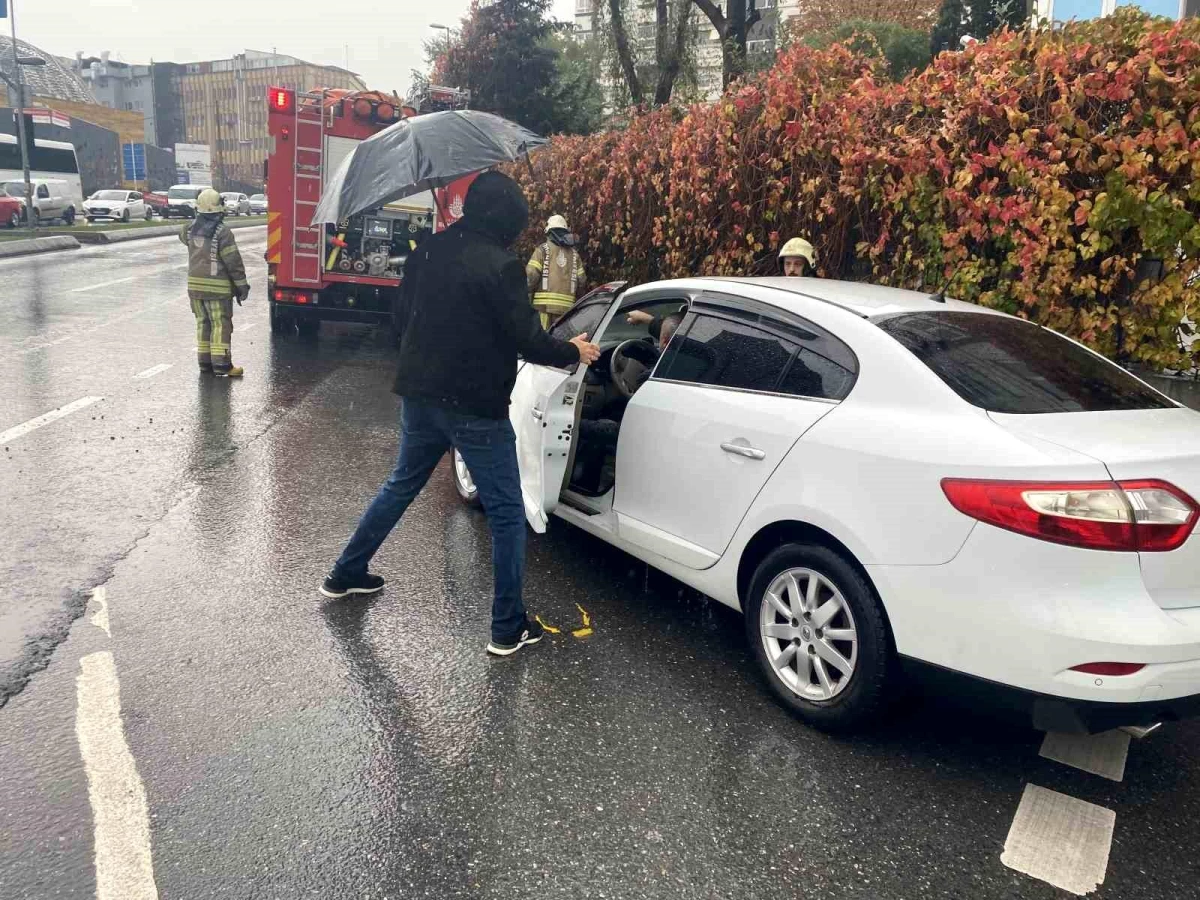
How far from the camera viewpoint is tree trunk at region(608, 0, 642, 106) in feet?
64.9

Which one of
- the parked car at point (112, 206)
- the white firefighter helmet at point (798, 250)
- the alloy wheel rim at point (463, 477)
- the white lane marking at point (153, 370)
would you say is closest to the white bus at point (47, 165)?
the parked car at point (112, 206)

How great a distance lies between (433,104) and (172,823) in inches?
456

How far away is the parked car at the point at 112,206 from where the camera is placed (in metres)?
41.0

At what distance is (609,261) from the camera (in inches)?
441

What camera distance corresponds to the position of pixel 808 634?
336cm

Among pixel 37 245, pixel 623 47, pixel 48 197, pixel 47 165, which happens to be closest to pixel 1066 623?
pixel 623 47

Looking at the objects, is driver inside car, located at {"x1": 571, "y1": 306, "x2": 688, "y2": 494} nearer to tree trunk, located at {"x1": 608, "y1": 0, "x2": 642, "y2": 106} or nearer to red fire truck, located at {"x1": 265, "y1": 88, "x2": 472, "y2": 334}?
red fire truck, located at {"x1": 265, "y1": 88, "x2": 472, "y2": 334}

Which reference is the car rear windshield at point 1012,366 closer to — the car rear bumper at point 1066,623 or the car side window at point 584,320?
the car rear bumper at point 1066,623

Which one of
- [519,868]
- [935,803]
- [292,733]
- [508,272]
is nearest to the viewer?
[519,868]

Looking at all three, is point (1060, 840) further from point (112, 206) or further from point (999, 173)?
point (112, 206)

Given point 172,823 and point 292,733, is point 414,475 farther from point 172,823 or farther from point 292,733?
point 172,823

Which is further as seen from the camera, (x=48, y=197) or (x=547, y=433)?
(x=48, y=197)

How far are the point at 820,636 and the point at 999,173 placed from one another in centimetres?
357

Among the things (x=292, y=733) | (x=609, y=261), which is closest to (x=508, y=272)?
(x=292, y=733)
